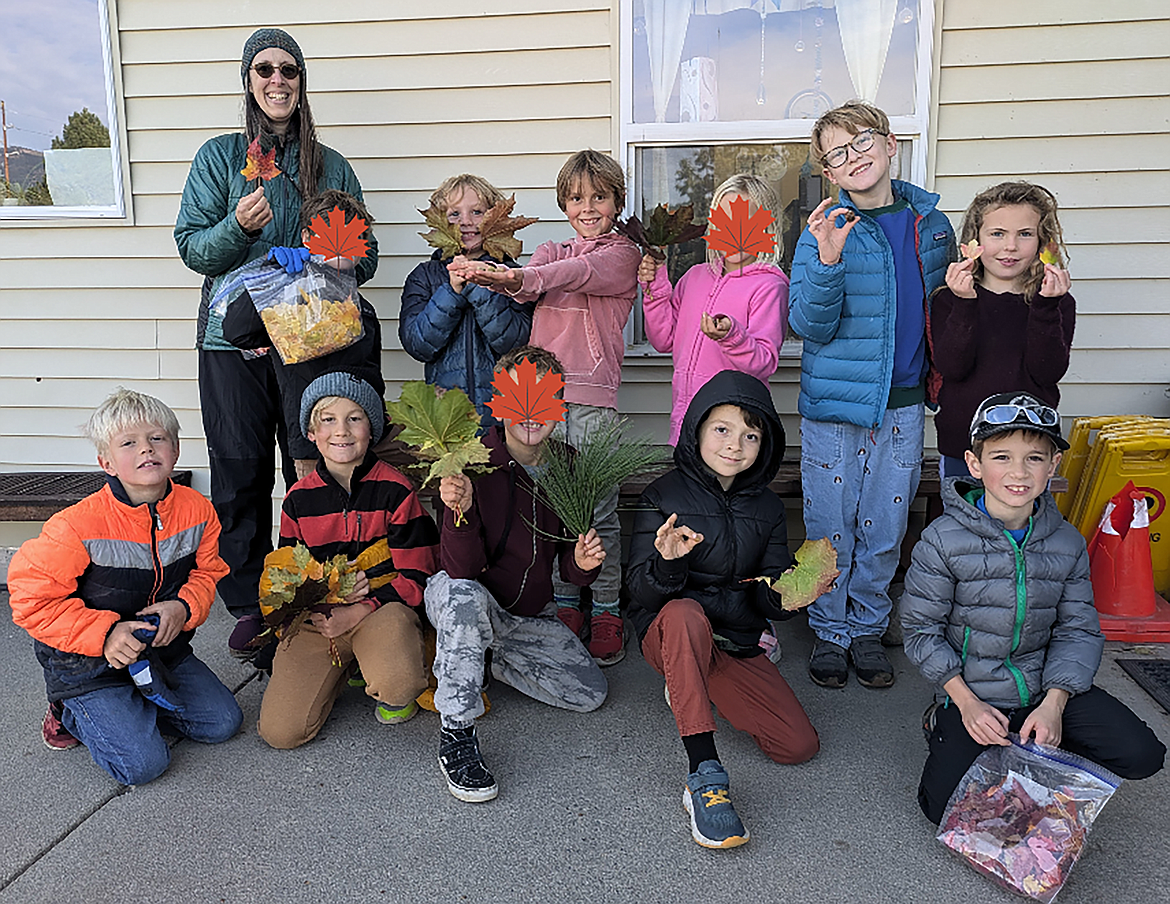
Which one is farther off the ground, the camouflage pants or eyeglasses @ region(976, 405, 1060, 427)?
eyeglasses @ region(976, 405, 1060, 427)

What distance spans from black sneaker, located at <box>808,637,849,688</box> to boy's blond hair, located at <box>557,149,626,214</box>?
1.77 m

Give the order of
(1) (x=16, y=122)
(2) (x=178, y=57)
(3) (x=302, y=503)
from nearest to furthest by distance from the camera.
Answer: (3) (x=302, y=503), (2) (x=178, y=57), (1) (x=16, y=122)

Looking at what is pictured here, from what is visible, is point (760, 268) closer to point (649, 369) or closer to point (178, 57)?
point (649, 369)

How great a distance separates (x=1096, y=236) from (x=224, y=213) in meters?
3.56

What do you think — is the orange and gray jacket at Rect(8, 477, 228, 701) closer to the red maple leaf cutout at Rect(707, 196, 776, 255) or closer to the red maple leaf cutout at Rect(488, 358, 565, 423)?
the red maple leaf cutout at Rect(488, 358, 565, 423)

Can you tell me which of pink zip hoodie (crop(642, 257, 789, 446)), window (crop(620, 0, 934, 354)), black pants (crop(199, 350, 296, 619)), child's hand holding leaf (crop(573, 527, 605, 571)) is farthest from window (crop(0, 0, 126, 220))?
child's hand holding leaf (crop(573, 527, 605, 571))

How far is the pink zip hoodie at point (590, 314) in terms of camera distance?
314cm

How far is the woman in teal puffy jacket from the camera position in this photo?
10.4ft

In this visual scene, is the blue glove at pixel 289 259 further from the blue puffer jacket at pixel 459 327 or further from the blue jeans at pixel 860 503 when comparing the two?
the blue jeans at pixel 860 503

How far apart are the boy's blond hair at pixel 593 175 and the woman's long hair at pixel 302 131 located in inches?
36.7

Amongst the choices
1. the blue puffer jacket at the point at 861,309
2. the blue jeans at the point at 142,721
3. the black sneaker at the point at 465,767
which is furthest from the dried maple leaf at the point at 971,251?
the blue jeans at the point at 142,721

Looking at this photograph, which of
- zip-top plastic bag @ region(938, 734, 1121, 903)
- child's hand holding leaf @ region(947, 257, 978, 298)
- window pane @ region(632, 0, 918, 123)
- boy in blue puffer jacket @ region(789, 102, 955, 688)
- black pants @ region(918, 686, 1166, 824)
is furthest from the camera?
window pane @ region(632, 0, 918, 123)

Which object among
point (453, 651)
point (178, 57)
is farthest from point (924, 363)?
point (178, 57)

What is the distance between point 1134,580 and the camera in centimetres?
342
